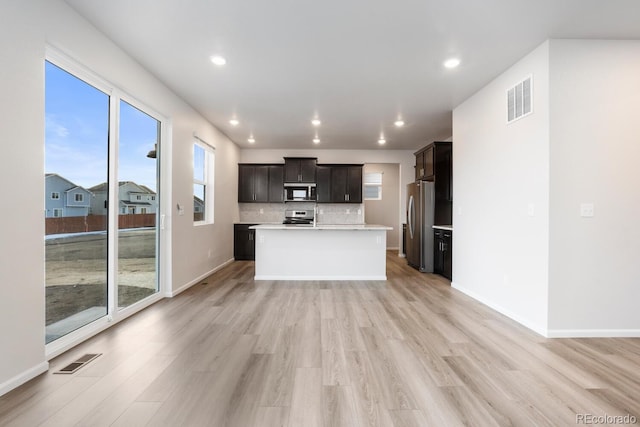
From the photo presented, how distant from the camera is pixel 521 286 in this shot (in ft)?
10.8

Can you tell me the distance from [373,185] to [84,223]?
8132 mm

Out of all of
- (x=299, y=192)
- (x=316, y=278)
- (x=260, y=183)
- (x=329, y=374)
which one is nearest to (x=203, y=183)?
(x=260, y=183)

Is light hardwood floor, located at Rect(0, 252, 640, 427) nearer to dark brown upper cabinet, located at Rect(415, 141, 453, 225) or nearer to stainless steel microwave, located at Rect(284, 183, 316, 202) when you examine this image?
dark brown upper cabinet, located at Rect(415, 141, 453, 225)

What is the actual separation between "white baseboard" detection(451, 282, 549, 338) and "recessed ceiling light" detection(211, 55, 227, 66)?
4.17 m

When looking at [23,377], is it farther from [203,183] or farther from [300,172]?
[300,172]

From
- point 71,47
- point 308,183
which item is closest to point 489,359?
point 71,47

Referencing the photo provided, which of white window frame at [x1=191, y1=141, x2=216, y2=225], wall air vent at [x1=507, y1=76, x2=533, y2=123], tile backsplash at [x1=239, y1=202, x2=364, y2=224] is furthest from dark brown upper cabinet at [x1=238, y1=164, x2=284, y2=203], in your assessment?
wall air vent at [x1=507, y1=76, x2=533, y2=123]

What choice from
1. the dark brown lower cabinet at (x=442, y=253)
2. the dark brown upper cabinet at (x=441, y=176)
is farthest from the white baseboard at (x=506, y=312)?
the dark brown upper cabinet at (x=441, y=176)

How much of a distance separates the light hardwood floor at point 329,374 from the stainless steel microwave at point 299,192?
432 cm

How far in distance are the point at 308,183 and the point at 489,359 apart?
575 cm

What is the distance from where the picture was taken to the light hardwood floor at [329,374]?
1746 millimetres

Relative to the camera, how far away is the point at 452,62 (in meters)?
3.34

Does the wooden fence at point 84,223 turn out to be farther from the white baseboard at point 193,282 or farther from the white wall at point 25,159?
the white baseboard at point 193,282

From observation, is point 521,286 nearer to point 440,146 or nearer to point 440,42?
point 440,42
